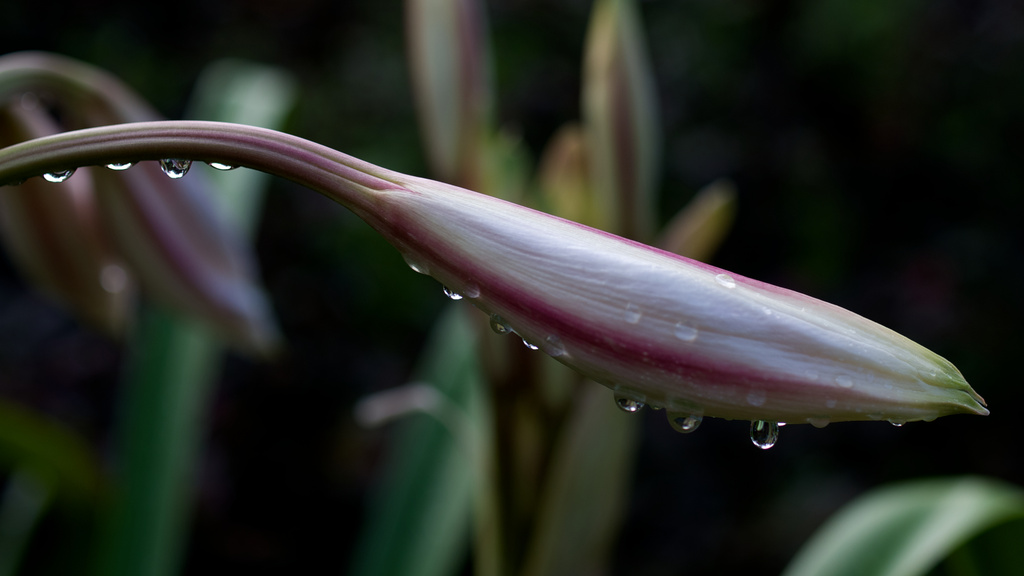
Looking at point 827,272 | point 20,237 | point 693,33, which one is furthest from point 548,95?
point 20,237

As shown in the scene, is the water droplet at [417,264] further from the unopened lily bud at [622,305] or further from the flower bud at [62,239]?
the flower bud at [62,239]

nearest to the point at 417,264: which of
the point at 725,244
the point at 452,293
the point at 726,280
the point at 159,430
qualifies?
the point at 452,293

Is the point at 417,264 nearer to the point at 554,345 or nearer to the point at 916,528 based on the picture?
the point at 554,345

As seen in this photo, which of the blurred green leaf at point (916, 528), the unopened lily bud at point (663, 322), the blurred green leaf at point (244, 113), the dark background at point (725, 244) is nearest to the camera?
the unopened lily bud at point (663, 322)

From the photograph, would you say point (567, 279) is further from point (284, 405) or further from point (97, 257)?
point (284, 405)

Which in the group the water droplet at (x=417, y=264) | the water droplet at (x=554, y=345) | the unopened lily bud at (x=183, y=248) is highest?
the unopened lily bud at (x=183, y=248)

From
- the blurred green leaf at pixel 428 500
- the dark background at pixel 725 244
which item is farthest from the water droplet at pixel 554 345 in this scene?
the dark background at pixel 725 244
